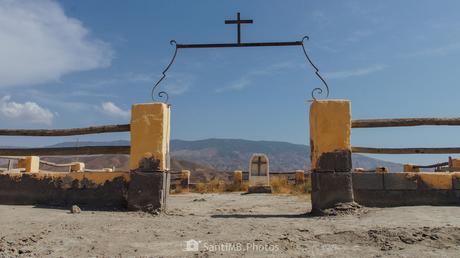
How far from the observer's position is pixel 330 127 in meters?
5.90

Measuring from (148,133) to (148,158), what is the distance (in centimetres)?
39

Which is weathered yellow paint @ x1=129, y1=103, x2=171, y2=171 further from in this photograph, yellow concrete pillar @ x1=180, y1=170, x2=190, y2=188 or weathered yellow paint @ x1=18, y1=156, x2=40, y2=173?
yellow concrete pillar @ x1=180, y1=170, x2=190, y2=188

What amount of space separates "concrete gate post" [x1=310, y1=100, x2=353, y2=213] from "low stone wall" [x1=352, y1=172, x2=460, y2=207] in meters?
0.27

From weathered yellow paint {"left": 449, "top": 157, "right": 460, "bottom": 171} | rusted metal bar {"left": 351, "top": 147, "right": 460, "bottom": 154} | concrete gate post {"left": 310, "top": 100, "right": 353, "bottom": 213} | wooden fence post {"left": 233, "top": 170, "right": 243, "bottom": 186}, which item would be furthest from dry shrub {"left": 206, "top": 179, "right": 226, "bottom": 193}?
concrete gate post {"left": 310, "top": 100, "right": 353, "bottom": 213}

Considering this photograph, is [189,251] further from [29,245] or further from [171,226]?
[29,245]

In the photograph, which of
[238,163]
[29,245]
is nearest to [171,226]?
[29,245]

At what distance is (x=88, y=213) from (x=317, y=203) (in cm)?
337

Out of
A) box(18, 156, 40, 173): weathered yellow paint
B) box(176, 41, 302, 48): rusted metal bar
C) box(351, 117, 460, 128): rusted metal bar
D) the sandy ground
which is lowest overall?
the sandy ground

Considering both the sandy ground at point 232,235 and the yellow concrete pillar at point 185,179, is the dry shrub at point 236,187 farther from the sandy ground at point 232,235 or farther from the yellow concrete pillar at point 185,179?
the sandy ground at point 232,235

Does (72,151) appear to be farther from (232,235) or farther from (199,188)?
(199,188)

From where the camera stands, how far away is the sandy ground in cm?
346

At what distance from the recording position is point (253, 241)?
3.82 metres

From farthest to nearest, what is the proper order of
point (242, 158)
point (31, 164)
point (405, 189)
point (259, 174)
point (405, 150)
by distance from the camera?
point (242, 158)
point (259, 174)
point (31, 164)
point (405, 150)
point (405, 189)

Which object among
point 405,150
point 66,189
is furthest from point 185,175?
point 405,150
